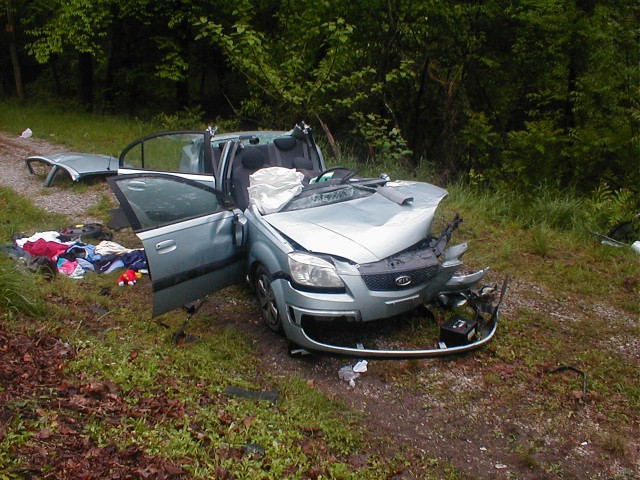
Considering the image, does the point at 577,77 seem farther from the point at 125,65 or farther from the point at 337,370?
the point at 125,65

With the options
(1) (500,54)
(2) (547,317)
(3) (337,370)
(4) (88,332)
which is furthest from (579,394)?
(1) (500,54)

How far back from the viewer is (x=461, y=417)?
456 cm

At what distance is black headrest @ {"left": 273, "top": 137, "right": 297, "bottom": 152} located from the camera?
7.47m

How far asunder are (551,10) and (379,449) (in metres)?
12.0

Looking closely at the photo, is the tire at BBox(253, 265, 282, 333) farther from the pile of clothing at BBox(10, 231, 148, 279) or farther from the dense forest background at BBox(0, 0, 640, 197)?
the dense forest background at BBox(0, 0, 640, 197)

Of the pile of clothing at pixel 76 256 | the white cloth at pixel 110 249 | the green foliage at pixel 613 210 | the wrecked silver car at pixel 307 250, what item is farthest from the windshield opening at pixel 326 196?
the green foliage at pixel 613 210

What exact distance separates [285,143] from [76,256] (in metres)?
2.69

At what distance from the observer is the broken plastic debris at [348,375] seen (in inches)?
196

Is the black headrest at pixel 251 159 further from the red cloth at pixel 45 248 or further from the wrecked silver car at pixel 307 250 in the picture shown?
the red cloth at pixel 45 248

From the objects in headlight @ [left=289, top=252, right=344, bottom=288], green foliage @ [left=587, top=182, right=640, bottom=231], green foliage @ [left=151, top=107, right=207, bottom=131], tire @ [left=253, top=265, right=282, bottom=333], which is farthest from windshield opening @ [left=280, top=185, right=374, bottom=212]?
green foliage @ [left=151, top=107, right=207, bottom=131]

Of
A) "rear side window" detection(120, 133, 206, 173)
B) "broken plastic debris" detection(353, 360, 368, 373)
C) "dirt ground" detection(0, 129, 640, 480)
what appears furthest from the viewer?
"rear side window" detection(120, 133, 206, 173)

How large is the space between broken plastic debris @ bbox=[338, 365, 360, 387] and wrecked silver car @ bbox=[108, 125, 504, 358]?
7.1 inches

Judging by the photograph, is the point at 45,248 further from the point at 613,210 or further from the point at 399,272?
the point at 613,210

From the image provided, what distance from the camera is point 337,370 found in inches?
202
